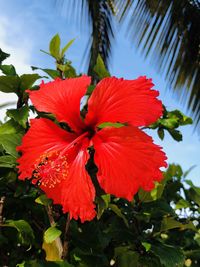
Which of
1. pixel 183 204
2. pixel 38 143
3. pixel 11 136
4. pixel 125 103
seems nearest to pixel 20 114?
pixel 11 136

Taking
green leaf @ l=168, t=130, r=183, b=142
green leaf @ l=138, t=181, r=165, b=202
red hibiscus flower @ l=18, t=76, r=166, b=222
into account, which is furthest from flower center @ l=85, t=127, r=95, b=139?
green leaf @ l=168, t=130, r=183, b=142

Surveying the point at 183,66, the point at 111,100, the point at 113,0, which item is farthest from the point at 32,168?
the point at 113,0

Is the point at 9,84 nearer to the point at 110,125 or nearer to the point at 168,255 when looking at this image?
the point at 110,125

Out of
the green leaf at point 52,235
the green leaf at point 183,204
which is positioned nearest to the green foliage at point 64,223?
the green leaf at point 52,235

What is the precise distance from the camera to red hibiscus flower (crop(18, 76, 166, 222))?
0.62 meters

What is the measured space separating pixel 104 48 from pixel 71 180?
6.02 metres

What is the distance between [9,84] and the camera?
0.89 meters

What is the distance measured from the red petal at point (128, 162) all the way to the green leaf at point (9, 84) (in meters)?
0.31

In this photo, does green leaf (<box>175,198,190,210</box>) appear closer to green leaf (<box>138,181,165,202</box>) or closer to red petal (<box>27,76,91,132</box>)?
green leaf (<box>138,181,165,202</box>)

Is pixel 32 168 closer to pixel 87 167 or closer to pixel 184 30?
pixel 87 167

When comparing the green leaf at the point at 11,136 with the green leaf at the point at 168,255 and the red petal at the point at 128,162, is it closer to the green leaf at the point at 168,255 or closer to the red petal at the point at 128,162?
the red petal at the point at 128,162

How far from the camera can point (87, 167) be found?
0.73 metres

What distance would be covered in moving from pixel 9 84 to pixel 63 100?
20cm

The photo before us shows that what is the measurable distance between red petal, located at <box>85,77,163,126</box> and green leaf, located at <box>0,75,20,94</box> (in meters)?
0.24
